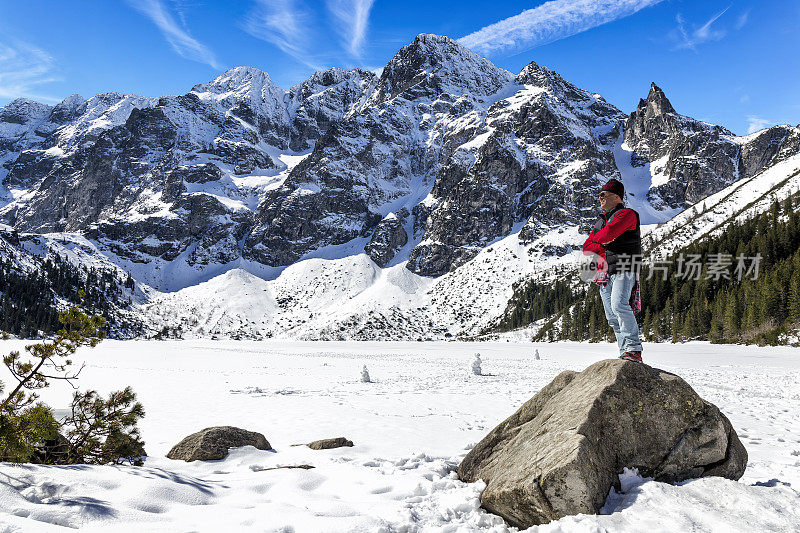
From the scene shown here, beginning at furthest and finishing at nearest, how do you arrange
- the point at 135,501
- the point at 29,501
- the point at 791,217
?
the point at 791,217 < the point at 135,501 < the point at 29,501

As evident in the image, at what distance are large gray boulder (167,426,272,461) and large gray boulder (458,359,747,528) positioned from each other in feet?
16.0

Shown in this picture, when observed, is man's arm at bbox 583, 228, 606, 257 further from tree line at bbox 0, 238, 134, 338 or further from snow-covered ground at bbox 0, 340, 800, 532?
tree line at bbox 0, 238, 134, 338

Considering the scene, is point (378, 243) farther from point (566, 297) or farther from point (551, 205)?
point (566, 297)

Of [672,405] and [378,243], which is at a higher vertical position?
[378,243]

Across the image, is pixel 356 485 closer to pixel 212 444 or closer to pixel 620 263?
pixel 212 444

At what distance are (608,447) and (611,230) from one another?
3.53m

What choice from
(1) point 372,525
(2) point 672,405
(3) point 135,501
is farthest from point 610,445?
(3) point 135,501

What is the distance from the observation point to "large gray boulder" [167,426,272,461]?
7.39m

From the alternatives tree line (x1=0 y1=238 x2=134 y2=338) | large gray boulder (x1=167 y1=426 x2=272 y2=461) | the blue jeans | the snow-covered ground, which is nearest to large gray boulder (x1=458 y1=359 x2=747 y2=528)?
the snow-covered ground

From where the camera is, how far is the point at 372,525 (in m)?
4.46

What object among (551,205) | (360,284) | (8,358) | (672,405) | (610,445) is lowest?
(610,445)

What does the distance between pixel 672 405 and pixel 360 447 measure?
19.7 ft

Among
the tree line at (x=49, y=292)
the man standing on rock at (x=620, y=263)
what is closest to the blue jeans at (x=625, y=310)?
the man standing on rock at (x=620, y=263)

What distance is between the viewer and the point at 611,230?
6785 mm
